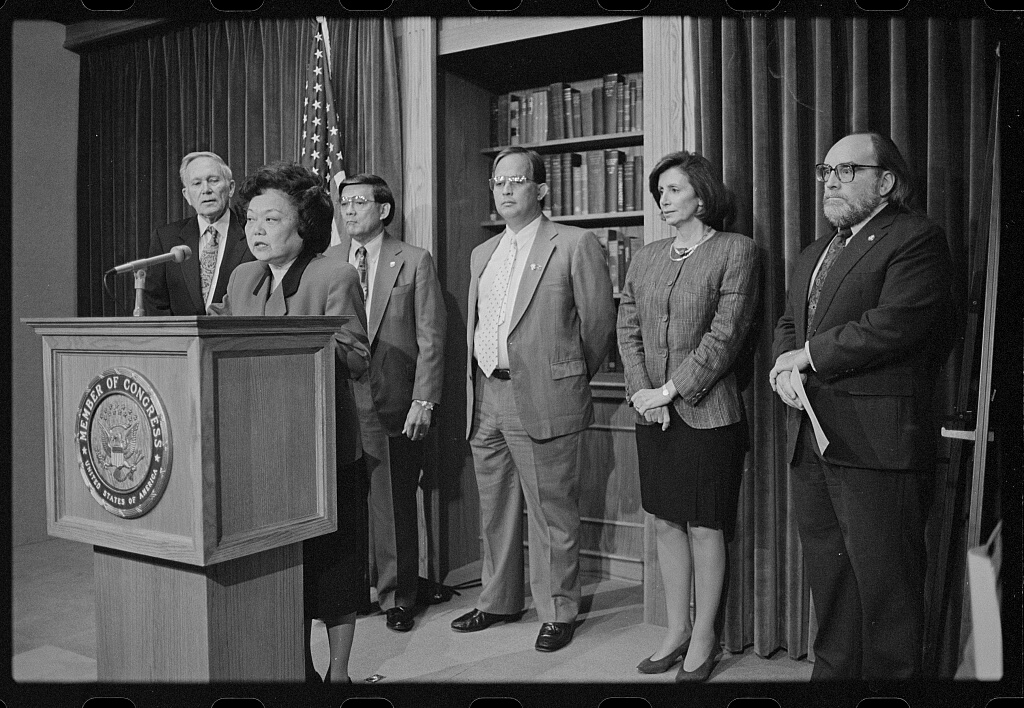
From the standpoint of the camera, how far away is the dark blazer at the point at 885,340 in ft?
6.94

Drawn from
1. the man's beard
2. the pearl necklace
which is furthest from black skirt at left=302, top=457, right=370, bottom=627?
the man's beard

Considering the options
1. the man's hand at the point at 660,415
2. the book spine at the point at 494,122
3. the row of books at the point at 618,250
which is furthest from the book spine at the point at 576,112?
the man's hand at the point at 660,415

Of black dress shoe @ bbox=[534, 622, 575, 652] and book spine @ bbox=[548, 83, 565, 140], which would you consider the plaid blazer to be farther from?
book spine @ bbox=[548, 83, 565, 140]

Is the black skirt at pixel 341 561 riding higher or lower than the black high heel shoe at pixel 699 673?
higher

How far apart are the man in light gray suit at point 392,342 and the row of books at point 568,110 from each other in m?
0.71

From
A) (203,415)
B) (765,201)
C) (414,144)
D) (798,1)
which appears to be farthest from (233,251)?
(798,1)

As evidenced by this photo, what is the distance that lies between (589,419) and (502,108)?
1513mm

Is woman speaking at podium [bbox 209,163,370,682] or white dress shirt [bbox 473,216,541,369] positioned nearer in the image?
woman speaking at podium [bbox 209,163,370,682]

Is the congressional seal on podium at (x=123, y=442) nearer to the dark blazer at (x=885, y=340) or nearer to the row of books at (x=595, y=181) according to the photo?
the dark blazer at (x=885, y=340)

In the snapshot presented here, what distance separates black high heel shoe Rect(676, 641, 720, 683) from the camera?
2.43 meters

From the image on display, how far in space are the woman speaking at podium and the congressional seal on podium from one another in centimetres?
48

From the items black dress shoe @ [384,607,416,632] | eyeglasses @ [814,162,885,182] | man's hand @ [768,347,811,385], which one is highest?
eyeglasses @ [814,162,885,182]

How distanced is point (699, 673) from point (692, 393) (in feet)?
2.77

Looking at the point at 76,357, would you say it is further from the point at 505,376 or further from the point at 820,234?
the point at 820,234
